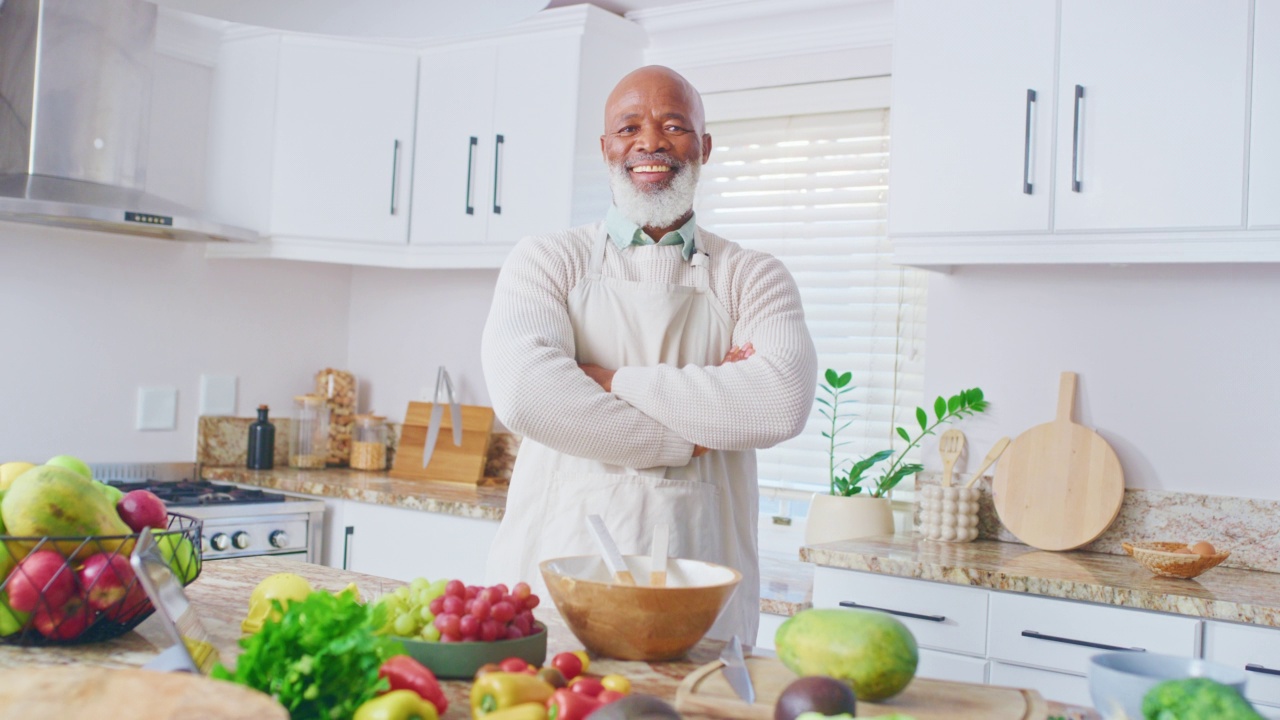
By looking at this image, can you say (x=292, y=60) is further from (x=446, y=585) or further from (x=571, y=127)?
(x=446, y=585)

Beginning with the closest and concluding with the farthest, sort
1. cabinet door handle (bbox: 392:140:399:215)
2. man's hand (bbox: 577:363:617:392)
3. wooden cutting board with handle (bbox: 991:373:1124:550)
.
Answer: man's hand (bbox: 577:363:617:392)
wooden cutting board with handle (bbox: 991:373:1124:550)
cabinet door handle (bbox: 392:140:399:215)

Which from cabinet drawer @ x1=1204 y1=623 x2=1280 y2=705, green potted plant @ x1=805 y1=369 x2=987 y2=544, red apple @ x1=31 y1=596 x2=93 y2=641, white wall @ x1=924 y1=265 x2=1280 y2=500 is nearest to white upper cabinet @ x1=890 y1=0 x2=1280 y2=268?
white wall @ x1=924 y1=265 x2=1280 y2=500

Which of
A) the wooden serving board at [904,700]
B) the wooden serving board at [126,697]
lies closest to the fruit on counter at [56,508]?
the wooden serving board at [126,697]

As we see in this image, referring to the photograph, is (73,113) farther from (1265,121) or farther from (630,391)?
(1265,121)

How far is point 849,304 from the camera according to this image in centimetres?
347

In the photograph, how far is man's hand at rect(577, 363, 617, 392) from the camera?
6.50 ft

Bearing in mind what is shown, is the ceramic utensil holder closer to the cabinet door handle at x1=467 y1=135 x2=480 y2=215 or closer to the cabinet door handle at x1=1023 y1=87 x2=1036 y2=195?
the cabinet door handle at x1=1023 y1=87 x2=1036 y2=195

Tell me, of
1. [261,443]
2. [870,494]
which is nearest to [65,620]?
[870,494]

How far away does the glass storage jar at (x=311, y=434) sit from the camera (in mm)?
4078

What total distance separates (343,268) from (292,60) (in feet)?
3.05

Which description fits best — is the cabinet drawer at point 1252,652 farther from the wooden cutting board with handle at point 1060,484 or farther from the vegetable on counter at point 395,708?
the vegetable on counter at point 395,708

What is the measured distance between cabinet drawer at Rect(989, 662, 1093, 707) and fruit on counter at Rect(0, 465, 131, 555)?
184 cm

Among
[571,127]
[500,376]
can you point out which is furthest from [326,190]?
[500,376]

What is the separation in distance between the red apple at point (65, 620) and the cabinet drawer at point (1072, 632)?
1866 mm
